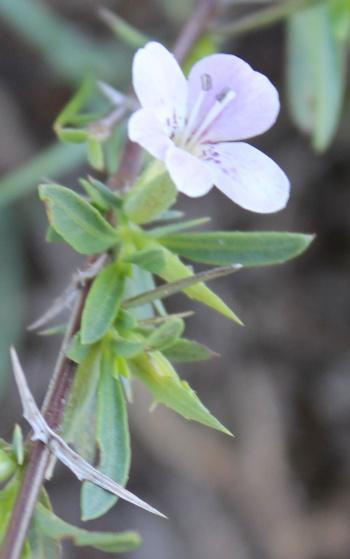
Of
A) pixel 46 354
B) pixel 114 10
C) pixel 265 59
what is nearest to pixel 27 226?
pixel 46 354

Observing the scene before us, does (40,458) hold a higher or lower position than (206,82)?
A: lower

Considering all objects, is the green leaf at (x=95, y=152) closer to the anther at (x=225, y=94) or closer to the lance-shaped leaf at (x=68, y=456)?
the anther at (x=225, y=94)

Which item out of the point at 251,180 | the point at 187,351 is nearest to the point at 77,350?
the point at 187,351

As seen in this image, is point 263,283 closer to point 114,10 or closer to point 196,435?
point 196,435

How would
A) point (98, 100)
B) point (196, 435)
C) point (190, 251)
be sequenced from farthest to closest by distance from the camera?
Answer: point (196, 435) < point (98, 100) < point (190, 251)

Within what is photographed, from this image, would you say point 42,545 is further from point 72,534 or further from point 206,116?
point 206,116

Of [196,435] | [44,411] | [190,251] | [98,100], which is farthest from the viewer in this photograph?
[196,435]
